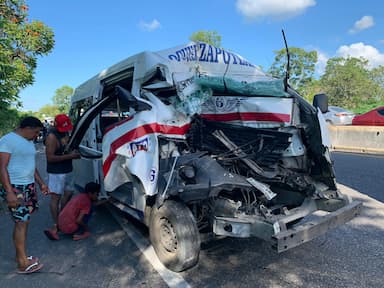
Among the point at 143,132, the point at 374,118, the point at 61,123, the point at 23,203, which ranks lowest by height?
the point at 23,203

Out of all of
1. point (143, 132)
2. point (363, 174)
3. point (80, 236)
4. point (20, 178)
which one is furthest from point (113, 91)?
point (363, 174)

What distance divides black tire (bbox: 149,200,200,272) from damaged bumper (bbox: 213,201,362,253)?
275 millimetres

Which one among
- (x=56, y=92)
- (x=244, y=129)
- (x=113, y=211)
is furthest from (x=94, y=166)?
(x=56, y=92)

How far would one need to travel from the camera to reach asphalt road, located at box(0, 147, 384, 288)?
3264mm

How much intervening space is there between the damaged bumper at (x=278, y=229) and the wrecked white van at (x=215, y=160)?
0.01 meters

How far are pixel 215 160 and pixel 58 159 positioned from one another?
8.16 feet

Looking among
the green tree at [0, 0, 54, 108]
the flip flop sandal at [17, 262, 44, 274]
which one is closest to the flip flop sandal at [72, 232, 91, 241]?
the flip flop sandal at [17, 262, 44, 274]

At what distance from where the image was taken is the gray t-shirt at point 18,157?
3521 millimetres

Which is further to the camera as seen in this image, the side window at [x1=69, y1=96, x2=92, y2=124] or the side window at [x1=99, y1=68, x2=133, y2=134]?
the side window at [x1=69, y1=96, x2=92, y2=124]

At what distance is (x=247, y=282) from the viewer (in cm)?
321

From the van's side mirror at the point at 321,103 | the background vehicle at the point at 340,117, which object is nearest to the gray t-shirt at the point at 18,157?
the van's side mirror at the point at 321,103

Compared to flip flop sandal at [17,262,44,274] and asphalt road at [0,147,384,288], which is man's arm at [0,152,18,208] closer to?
flip flop sandal at [17,262,44,274]

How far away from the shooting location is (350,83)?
37.1 m

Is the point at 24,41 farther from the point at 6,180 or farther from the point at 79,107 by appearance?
the point at 6,180
